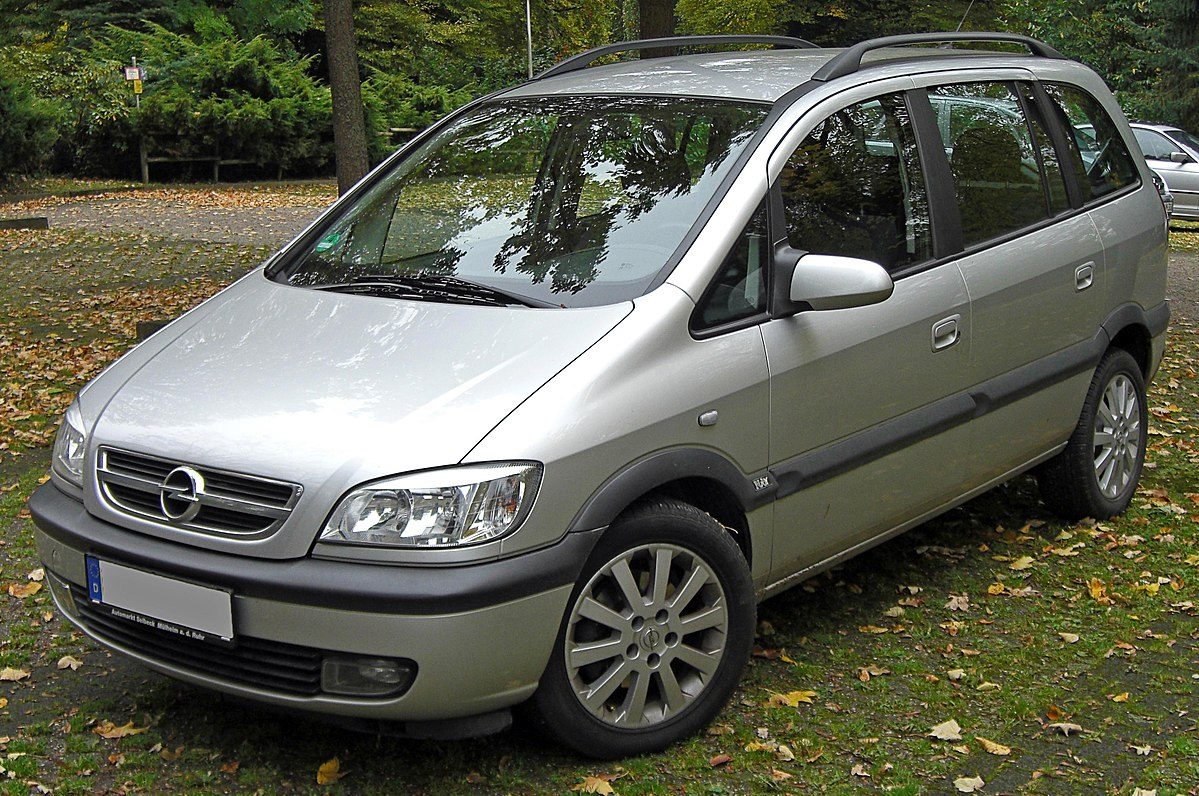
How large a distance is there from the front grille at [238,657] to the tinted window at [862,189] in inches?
74.6

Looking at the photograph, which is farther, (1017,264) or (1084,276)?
(1084,276)

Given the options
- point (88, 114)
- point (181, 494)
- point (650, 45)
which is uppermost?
point (650, 45)

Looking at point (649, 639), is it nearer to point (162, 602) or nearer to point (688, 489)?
point (688, 489)

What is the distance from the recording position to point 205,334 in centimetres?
412

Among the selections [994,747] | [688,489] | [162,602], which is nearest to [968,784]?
[994,747]

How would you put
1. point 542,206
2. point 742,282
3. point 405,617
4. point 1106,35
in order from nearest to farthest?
point 405,617 < point 742,282 < point 542,206 < point 1106,35

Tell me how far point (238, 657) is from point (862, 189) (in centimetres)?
244

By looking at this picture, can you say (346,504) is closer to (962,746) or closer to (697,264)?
(697,264)

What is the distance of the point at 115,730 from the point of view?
Result: 3957 millimetres

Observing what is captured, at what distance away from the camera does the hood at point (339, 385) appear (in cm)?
331

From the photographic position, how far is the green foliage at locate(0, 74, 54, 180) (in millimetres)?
23312

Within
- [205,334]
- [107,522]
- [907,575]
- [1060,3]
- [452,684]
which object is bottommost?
[907,575]

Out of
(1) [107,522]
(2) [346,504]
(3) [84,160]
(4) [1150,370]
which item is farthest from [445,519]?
(3) [84,160]

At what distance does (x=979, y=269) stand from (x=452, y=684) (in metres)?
2.53
